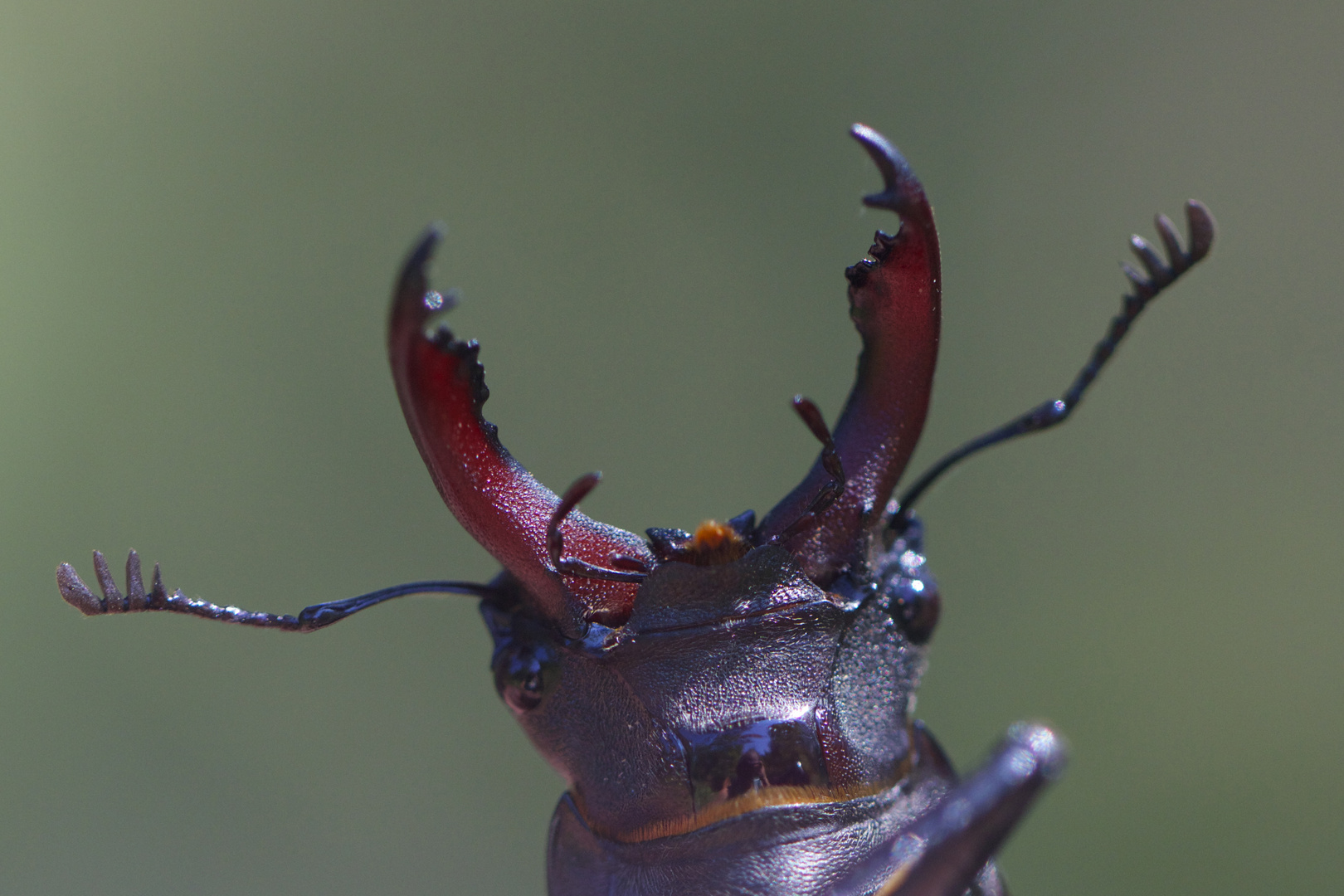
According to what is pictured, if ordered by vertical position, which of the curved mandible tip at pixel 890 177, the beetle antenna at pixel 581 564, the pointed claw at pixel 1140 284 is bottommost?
the beetle antenna at pixel 581 564

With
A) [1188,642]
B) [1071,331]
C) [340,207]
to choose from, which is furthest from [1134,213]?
[340,207]

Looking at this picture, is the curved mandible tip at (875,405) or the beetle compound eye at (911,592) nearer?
the curved mandible tip at (875,405)

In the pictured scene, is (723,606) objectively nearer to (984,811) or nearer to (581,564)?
(581,564)

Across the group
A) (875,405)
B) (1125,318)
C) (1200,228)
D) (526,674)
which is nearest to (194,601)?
(526,674)

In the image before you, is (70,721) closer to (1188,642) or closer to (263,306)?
(263,306)

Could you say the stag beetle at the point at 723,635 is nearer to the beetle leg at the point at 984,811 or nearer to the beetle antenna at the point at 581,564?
the beetle antenna at the point at 581,564

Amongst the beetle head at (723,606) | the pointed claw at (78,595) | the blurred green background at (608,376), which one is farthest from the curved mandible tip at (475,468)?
the blurred green background at (608,376)

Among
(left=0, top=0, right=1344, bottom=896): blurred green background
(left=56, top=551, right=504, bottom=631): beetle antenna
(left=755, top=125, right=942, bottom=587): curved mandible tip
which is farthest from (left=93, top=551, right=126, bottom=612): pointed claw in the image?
(left=0, top=0, right=1344, bottom=896): blurred green background
